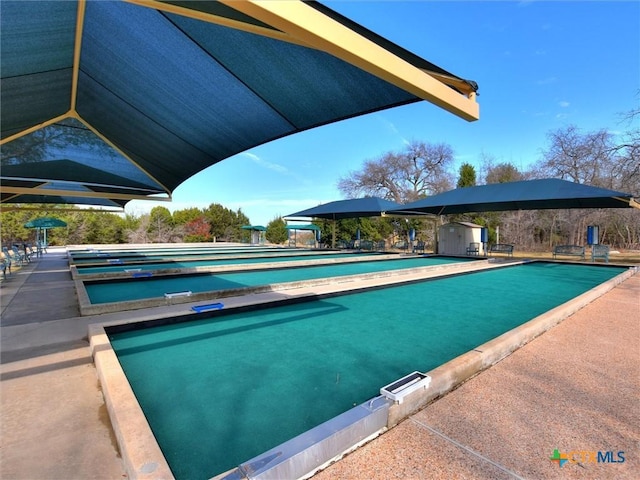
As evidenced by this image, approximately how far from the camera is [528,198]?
1161cm

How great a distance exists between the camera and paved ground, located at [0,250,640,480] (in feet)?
5.77

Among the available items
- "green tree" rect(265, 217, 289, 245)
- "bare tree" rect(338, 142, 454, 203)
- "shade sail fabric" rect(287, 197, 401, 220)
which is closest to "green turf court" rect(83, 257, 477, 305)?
"shade sail fabric" rect(287, 197, 401, 220)

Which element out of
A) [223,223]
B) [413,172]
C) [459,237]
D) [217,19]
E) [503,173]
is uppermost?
[413,172]

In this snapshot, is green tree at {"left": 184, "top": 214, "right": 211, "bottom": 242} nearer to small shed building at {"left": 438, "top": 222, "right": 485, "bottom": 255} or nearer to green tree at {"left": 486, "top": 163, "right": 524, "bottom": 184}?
small shed building at {"left": 438, "top": 222, "right": 485, "bottom": 255}

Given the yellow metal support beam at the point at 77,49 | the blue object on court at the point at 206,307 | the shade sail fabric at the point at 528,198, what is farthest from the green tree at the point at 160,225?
the blue object on court at the point at 206,307

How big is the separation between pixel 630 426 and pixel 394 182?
2847 cm

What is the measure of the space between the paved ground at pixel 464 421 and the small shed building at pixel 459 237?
12434 mm

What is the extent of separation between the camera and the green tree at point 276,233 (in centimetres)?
2972

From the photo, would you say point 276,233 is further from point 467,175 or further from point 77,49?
point 77,49

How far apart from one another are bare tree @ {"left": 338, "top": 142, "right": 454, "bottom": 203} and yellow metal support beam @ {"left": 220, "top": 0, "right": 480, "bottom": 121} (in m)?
28.1

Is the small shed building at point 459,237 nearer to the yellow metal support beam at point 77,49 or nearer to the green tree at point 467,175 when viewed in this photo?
the green tree at point 467,175

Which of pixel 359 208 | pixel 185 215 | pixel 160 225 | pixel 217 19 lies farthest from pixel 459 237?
pixel 160 225

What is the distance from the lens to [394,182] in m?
29.5

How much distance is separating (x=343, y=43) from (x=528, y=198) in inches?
492
